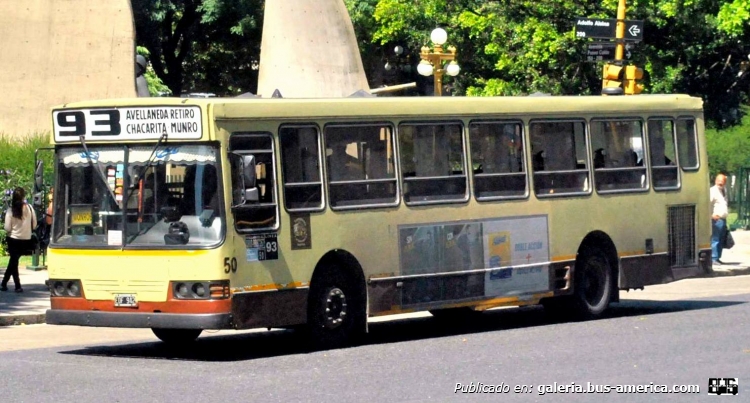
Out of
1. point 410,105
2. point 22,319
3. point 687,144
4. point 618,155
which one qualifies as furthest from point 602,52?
point 22,319

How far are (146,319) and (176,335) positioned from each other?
156 centimetres

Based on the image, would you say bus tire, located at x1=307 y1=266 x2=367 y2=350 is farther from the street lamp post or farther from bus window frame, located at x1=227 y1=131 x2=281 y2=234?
the street lamp post

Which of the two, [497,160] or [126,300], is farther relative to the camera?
[497,160]

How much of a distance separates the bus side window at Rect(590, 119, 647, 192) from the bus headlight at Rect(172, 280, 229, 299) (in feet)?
19.6

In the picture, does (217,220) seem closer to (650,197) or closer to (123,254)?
(123,254)

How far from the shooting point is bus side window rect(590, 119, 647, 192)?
677 inches

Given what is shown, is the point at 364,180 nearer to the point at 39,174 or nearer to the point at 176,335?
the point at 176,335

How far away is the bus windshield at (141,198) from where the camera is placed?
13.2 meters

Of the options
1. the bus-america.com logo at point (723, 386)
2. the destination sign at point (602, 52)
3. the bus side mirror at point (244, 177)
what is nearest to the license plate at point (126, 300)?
the bus side mirror at point (244, 177)

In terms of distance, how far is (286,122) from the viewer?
544 inches

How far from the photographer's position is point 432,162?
15297 millimetres

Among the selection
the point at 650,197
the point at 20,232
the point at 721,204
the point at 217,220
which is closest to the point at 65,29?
the point at 20,232

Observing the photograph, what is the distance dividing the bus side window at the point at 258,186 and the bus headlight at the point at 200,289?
607mm

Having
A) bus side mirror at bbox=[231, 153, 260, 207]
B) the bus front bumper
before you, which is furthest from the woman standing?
bus side mirror at bbox=[231, 153, 260, 207]
